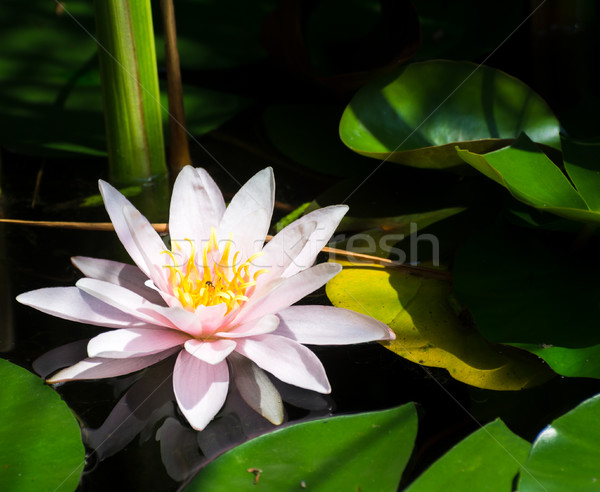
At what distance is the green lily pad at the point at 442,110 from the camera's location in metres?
1.55

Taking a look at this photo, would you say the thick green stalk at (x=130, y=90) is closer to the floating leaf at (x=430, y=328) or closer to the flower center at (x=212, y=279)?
the flower center at (x=212, y=279)

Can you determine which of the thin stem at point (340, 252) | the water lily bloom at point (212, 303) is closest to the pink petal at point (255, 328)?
the water lily bloom at point (212, 303)

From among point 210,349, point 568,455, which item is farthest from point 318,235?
point 568,455

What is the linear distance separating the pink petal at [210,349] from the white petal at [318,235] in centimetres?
21

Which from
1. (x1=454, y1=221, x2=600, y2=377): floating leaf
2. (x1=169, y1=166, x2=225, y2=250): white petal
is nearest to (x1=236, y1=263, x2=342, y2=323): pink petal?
(x1=169, y1=166, x2=225, y2=250): white petal

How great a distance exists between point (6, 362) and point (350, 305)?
0.65 metres

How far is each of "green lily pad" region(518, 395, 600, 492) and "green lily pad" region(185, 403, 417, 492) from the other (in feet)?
0.59

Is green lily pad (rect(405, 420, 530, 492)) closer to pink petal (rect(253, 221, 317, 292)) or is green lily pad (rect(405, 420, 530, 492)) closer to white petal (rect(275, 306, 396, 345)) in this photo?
white petal (rect(275, 306, 396, 345))

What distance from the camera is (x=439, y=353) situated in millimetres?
1145

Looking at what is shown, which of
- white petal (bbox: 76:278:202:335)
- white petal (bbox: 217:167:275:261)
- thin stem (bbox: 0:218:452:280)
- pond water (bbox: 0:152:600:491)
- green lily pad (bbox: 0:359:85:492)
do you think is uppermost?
white petal (bbox: 217:167:275:261)

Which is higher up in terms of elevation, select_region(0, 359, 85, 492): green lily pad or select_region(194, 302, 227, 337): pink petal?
select_region(194, 302, 227, 337): pink petal

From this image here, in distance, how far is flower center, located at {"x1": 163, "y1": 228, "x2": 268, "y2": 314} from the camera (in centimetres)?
112

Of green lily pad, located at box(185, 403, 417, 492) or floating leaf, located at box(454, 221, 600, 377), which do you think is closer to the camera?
green lily pad, located at box(185, 403, 417, 492)

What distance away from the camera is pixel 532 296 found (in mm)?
1200
